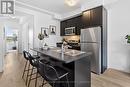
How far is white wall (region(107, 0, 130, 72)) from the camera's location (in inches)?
149

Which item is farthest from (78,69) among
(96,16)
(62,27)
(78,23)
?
(62,27)

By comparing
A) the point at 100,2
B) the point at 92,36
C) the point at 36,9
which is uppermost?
the point at 36,9

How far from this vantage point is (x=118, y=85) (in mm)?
2797

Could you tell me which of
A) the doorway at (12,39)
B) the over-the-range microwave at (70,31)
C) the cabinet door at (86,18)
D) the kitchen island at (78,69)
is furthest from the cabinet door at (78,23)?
the doorway at (12,39)

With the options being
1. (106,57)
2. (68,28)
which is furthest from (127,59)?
(68,28)

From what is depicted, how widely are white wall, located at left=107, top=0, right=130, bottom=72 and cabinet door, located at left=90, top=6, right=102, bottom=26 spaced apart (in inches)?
19.4

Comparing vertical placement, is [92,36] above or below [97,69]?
above

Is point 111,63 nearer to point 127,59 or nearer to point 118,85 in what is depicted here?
point 127,59

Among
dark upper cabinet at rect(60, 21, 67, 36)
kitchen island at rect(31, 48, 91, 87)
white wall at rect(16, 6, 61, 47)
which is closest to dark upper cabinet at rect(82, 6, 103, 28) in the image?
kitchen island at rect(31, 48, 91, 87)

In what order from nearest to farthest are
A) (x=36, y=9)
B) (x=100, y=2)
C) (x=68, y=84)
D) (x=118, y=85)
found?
(x=68, y=84), (x=118, y=85), (x=100, y=2), (x=36, y=9)

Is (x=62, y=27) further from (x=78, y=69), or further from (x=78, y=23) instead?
(x=78, y=69)

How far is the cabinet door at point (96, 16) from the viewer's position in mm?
3699

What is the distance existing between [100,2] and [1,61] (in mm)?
4171

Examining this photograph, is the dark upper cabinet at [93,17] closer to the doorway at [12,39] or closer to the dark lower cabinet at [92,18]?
the dark lower cabinet at [92,18]
